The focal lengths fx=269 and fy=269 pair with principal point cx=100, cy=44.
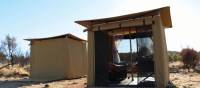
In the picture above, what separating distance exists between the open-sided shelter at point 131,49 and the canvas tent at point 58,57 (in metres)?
4.76

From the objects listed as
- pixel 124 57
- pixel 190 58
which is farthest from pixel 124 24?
pixel 190 58

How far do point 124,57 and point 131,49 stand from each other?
52 centimetres

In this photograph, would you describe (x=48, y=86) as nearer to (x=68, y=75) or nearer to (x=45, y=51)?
(x=68, y=75)

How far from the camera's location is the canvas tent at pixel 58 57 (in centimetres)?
1502

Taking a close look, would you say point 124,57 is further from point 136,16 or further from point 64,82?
point 64,82

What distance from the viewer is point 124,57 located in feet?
34.3

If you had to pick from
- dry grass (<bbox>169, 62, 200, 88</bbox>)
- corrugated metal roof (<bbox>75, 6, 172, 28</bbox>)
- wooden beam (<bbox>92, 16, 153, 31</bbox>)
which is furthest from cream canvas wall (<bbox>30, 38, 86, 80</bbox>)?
dry grass (<bbox>169, 62, 200, 88</bbox>)

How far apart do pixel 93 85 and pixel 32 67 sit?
24.0 ft

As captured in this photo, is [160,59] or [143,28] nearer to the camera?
A: [160,59]

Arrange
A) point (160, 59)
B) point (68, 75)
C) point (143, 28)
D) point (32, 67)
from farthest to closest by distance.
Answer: point (32, 67) → point (68, 75) → point (143, 28) → point (160, 59)

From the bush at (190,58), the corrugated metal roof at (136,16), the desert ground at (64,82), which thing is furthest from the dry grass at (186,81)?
the bush at (190,58)

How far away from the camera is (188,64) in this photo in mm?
21641

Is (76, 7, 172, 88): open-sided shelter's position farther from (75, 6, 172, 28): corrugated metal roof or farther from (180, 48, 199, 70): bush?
(180, 48, 199, 70): bush

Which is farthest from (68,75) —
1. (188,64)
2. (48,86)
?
(188,64)
